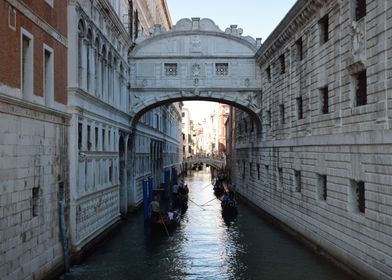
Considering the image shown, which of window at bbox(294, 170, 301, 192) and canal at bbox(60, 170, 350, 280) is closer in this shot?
canal at bbox(60, 170, 350, 280)

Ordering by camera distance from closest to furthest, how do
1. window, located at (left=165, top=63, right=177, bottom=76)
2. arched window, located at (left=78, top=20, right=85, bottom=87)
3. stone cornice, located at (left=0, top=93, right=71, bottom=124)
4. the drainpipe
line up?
stone cornice, located at (left=0, top=93, right=71, bottom=124) < the drainpipe < arched window, located at (left=78, top=20, right=85, bottom=87) < window, located at (left=165, top=63, right=177, bottom=76)

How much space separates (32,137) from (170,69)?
13.1 metres

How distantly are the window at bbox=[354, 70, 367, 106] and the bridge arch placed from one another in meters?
11.3

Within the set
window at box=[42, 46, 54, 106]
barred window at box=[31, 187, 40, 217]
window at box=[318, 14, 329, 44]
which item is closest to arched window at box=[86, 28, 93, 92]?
window at box=[42, 46, 54, 106]

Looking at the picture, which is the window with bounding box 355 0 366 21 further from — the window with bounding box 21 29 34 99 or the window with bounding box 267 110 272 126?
the window with bounding box 267 110 272 126

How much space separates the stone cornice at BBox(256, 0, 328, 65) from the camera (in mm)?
14680

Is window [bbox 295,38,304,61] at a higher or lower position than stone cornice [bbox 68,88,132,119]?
higher

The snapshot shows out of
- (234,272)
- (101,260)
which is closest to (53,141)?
(101,260)

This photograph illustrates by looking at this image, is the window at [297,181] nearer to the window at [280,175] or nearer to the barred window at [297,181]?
the barred window at [297,181]

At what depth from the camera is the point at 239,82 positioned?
898 inches

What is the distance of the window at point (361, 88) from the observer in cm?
1112

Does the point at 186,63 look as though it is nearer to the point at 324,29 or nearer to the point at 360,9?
the point at 324,29

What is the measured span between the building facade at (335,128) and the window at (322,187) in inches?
1.1

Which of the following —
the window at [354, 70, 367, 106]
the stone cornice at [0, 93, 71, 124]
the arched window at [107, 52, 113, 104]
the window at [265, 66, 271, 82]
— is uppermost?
the window at [265, 66, 271, 82]
